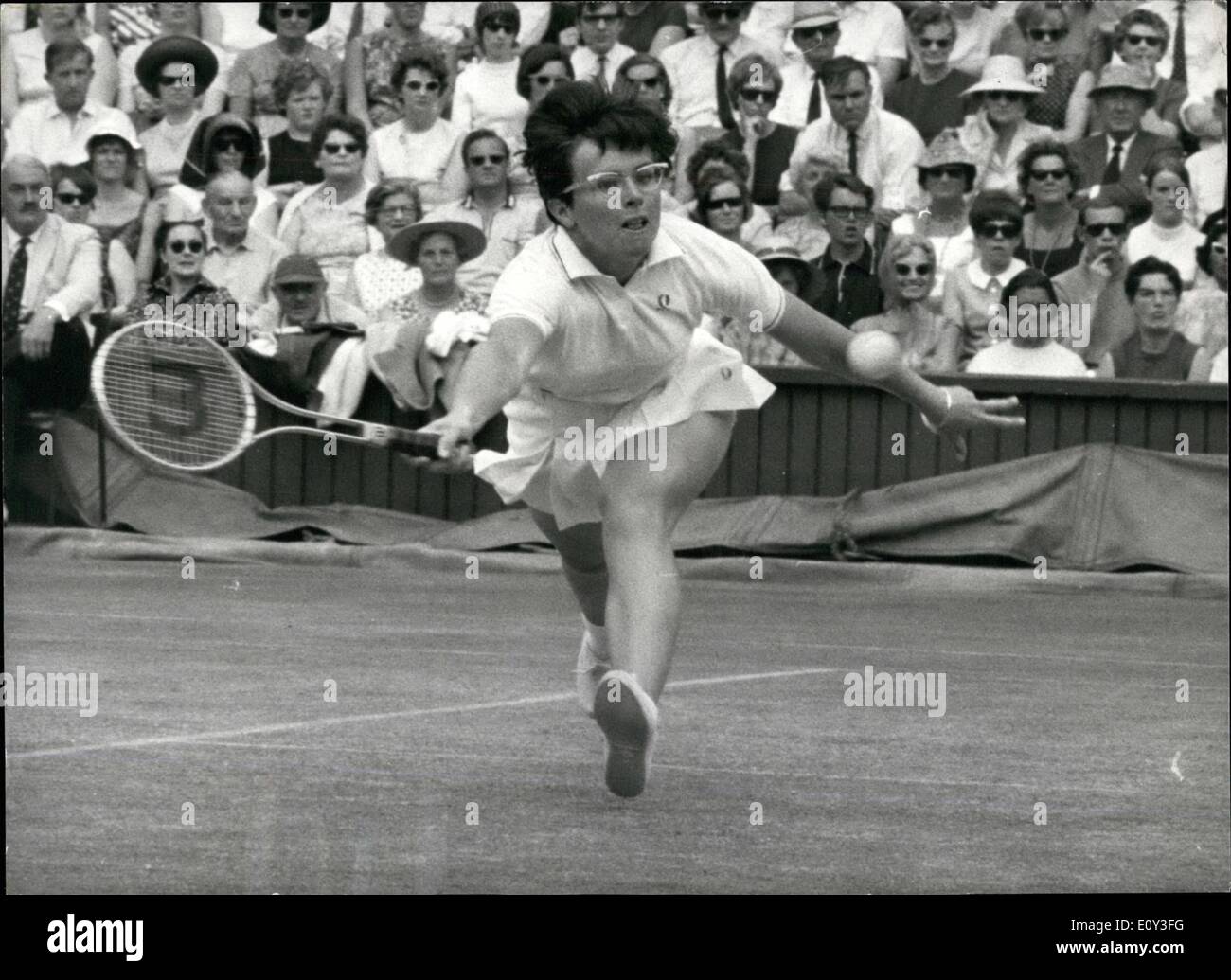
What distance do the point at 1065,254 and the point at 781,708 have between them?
15.8 ft

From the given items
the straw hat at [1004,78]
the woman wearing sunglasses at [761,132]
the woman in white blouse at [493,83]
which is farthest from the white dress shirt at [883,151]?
the woman in white blouse at [493,83]

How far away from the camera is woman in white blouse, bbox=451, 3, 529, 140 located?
42.5 feet

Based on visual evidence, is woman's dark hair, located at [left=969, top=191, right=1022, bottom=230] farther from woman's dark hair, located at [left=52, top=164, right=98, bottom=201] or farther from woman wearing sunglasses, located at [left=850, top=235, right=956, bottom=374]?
woman's dark hair, located at [left=52, top=164, right=98, bottom=201]

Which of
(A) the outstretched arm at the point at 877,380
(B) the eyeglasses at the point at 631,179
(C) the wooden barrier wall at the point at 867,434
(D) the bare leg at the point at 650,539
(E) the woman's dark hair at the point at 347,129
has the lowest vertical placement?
(D) the bare leg at the point at 650,539

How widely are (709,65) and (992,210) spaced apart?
6.15ft

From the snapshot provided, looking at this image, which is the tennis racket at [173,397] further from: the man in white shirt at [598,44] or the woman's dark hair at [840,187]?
the man in white shirt at [598,44]

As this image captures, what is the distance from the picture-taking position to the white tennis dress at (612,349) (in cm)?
573

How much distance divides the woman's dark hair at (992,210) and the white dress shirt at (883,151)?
1.44 feet

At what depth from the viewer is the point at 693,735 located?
7367mm

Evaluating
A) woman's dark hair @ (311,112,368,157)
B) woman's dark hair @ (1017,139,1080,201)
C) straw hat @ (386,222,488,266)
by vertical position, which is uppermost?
woman's dark hair @ (311,112,368,157)

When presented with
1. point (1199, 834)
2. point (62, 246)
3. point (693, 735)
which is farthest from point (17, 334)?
point (1199, 834)

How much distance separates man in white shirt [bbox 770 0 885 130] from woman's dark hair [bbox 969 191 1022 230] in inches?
37.9

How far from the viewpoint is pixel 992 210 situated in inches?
469

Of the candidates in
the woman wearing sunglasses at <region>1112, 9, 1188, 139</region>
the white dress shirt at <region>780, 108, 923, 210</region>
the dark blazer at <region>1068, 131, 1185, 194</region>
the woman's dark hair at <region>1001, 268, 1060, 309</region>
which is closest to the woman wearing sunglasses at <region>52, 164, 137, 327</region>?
the white dress shirt at <region>780, 108, 923, 210</region>
